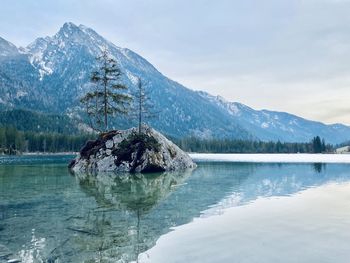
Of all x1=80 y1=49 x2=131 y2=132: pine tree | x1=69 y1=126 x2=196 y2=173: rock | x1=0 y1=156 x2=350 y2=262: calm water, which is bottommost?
x1=0 y1=156 x2=350 y2=262: calm water

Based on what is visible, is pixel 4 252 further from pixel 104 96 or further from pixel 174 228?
pixel 104 96

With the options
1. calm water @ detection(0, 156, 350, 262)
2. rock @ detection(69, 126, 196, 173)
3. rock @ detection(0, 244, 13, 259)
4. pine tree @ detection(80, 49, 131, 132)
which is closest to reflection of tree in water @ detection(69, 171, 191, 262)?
calm water @ detection(0, 156, 350, 262)

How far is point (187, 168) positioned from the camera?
7169 centimetres

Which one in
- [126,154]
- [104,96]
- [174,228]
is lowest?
[174,228]

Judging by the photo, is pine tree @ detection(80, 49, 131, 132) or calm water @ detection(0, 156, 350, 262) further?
pine tree @ detection(80, 49, 131, 132)

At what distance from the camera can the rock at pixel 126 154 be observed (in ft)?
206

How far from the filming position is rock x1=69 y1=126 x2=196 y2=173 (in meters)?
62.8

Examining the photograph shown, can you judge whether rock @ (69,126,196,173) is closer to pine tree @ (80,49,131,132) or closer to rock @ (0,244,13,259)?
pine tree @ (80,49,131,132)

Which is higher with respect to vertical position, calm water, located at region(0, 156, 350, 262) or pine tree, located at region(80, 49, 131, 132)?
pine tree, located at region(80, 49, 131, 132)

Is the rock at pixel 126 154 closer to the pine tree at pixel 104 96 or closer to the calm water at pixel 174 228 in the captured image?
the pine tree at pixel 104 96

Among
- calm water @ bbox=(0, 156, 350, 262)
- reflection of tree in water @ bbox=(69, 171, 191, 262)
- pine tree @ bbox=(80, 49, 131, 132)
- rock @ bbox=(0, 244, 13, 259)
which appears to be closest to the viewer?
rock @ bbox=(0, 244, 13, 259)

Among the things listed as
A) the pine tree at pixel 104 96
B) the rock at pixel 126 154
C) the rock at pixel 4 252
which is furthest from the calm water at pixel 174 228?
the pine tree at pixel 104 96

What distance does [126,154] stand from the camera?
6406cm

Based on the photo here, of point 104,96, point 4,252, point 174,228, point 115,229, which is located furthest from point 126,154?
point 4,252
